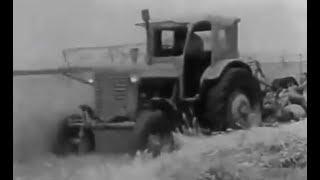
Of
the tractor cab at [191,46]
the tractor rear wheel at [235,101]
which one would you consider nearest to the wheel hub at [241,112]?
the tractor rear wheel at [235,101]

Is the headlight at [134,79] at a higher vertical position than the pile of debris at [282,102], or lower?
higher

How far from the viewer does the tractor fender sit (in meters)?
2.36

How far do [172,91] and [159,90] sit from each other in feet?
0.16

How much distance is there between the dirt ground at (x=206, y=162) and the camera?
2289 mm

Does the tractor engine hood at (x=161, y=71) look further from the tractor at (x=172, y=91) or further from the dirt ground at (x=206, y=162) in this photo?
the dirt ground at (x=206, y=162)

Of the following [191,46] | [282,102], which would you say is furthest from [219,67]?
[282,102]

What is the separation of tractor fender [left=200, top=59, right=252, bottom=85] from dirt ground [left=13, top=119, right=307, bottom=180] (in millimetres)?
195

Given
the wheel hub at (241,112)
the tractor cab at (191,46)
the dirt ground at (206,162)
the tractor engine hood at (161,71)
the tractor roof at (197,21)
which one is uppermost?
the tractor roof at (197,21)

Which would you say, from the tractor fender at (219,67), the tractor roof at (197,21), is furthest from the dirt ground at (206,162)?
the tractor roof at (197,21)

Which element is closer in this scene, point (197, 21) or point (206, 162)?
point (206, 162)

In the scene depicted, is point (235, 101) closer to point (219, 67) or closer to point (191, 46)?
point (219, 67)

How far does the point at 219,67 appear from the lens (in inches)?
93.3

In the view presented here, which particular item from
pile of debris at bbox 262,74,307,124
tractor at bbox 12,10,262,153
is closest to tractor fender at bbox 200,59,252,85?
tractor at bbox 12,10,262,153
